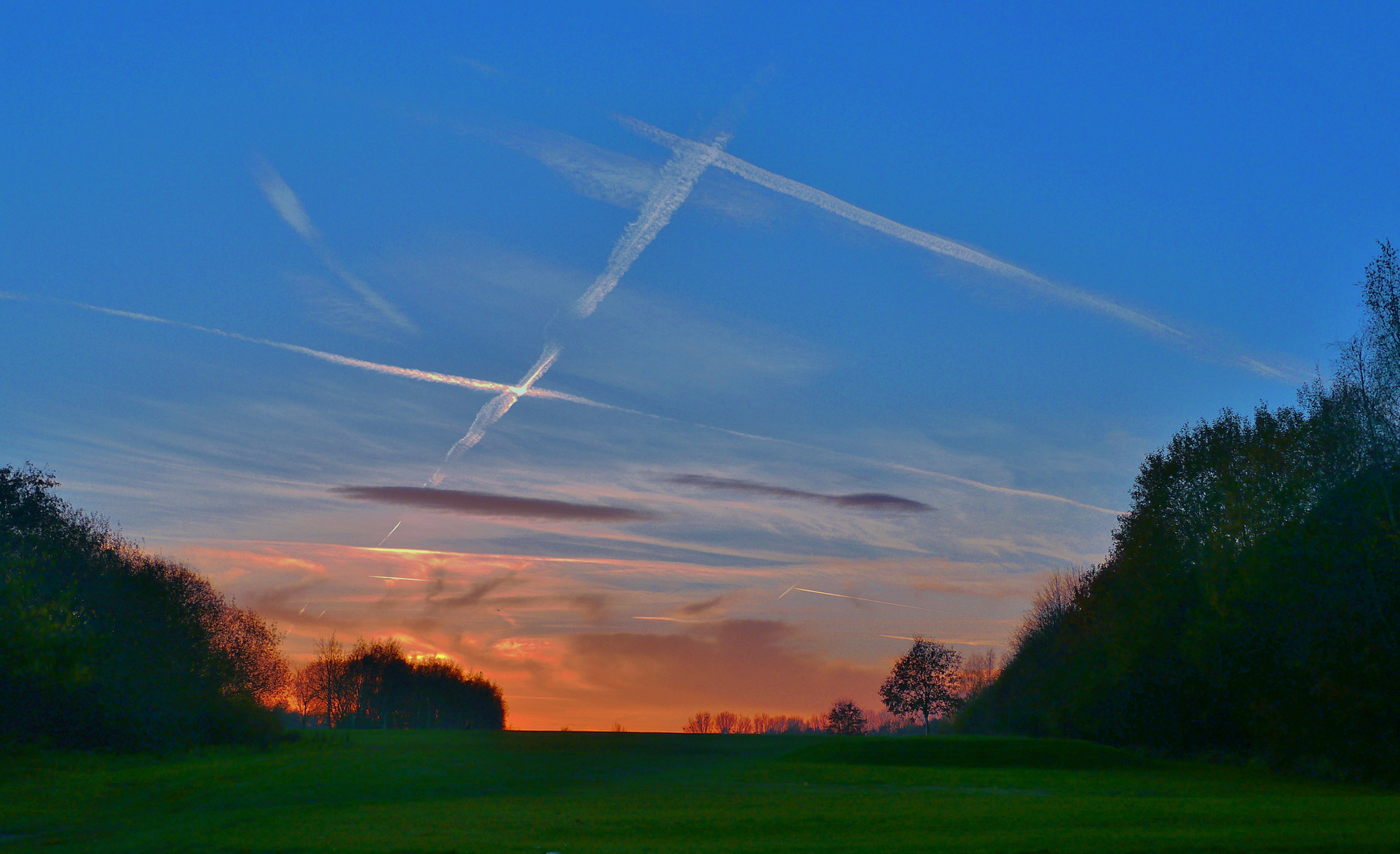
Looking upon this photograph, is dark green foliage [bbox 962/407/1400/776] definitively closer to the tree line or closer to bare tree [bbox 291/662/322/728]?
the tree line

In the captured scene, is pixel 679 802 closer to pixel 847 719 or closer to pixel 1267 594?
pixel 1267 594

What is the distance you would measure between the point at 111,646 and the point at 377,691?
7662 centimetres

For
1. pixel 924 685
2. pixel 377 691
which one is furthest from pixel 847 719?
pixel 377 691

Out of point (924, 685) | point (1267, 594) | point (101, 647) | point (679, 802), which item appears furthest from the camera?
point (924, 685)

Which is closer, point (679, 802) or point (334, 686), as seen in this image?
point (679, 802)

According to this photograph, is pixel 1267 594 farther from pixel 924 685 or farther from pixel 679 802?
pixel 924 685

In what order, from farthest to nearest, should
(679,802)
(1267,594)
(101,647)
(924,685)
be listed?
(924,685)
(101,647)
(1267,594)
(679,802)

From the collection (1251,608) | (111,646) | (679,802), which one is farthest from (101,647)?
(1251,608)

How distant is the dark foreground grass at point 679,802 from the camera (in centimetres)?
2259

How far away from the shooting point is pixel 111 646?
62219 mm

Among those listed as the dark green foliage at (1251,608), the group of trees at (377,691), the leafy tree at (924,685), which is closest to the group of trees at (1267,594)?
the dark green foliage at (1251,608)

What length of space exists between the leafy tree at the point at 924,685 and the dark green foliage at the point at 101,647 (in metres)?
70.9

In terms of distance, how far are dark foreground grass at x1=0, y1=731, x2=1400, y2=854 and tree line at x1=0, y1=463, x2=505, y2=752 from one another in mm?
3787

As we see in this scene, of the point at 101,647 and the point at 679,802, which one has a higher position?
the point at 101,647
